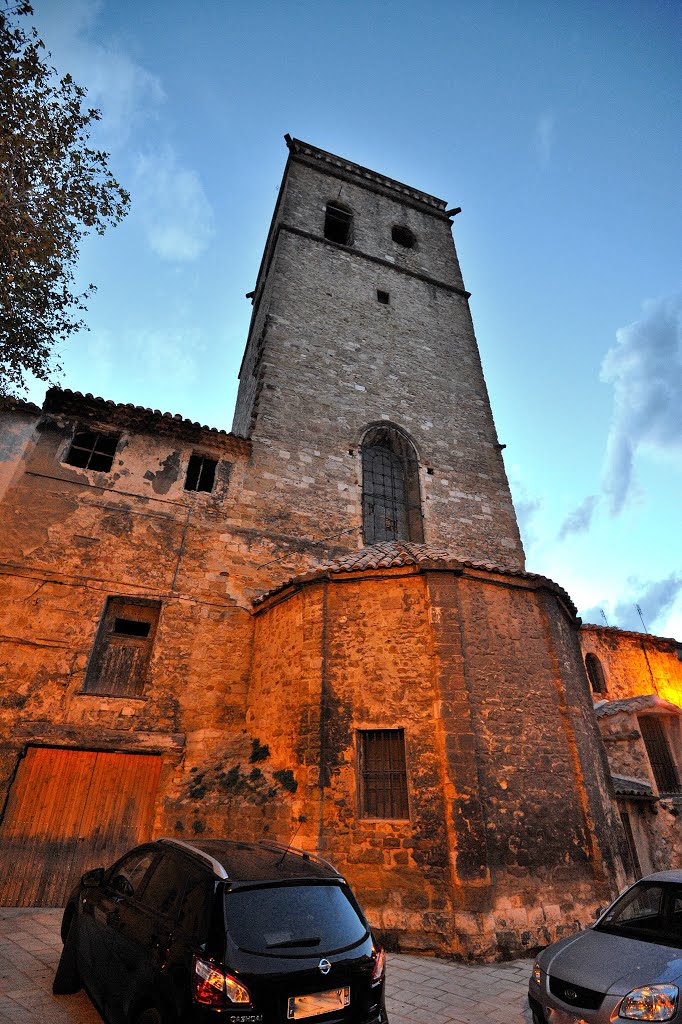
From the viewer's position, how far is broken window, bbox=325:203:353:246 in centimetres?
2047

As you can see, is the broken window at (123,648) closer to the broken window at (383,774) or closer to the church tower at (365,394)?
the church tower at (365,394)

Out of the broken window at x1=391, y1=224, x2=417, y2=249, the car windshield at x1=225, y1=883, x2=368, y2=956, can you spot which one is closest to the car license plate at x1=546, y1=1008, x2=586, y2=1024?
the car windshield at x1=225, y1=883, x2=368, y2=956

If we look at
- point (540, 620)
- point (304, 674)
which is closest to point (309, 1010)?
point (304, 674)

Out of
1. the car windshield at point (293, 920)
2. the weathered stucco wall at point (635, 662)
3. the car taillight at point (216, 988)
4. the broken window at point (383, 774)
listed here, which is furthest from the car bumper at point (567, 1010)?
the weathered stucco wall at point (635, 662)

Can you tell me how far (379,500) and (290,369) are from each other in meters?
4.55

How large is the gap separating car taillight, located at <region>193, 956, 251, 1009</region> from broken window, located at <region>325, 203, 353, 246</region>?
21724 mm

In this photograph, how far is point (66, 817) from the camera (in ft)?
27.2

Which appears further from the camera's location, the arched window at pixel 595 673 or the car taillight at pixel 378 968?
the arched window at pixel 595 673

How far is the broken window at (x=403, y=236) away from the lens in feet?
70.2

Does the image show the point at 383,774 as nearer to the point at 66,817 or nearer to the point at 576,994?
the point at 576,994

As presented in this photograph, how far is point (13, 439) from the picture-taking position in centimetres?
1051

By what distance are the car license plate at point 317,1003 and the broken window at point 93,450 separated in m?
10.2

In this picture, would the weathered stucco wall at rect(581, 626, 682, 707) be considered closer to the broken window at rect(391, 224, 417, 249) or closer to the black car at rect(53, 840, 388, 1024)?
the black car at rect(53, 840, 388, 1024)

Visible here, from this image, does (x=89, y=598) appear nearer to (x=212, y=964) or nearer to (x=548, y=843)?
(x=212, y=964)
